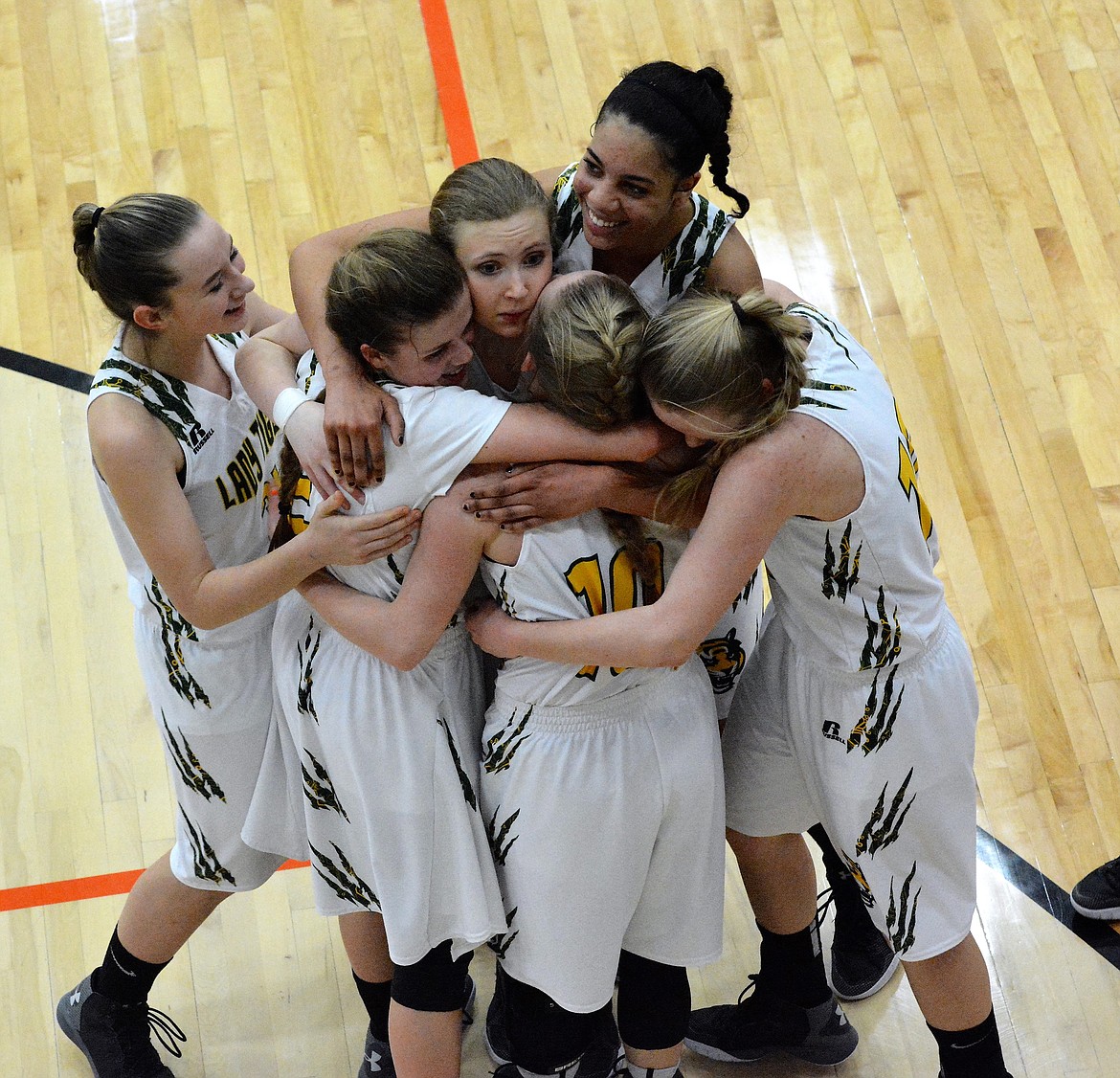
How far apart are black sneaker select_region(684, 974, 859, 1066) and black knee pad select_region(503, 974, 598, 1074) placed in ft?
1.16

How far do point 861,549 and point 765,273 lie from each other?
6.81 ft

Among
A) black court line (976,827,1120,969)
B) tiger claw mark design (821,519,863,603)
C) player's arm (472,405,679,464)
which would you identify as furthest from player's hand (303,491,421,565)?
black court line (976,827,1120,969)

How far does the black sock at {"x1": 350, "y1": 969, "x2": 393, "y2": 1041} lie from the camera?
267cm

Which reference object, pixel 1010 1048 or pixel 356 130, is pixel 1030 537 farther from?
pixel 356 130

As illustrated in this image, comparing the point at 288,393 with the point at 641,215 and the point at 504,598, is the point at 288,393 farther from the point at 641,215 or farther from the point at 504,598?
the point at 641,215

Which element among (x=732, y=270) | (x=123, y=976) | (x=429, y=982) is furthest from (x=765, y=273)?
(x=123, y=976)

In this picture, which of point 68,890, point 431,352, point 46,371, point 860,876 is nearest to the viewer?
point 431,352

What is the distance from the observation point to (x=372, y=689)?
2.23 meters

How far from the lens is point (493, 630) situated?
2146mm

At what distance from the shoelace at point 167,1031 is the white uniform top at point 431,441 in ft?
4.39

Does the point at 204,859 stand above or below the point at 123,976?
above

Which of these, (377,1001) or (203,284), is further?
(377,1001)

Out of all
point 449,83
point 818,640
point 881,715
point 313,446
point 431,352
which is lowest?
point 881,715

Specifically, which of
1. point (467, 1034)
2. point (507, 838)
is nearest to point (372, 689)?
point (507, 838)
